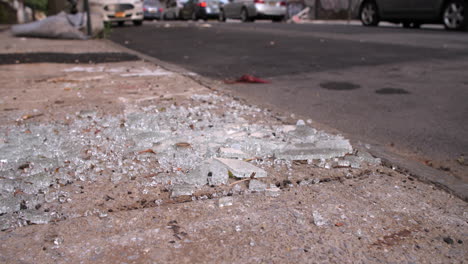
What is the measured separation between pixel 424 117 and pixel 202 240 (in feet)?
9.31

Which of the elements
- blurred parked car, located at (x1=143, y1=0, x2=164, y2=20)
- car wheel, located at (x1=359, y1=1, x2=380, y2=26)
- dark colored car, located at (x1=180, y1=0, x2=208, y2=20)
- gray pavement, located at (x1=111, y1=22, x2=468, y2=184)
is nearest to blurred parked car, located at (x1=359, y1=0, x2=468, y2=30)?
car wheel, located at (x1=359, y1=1, x2=380, y2=26)

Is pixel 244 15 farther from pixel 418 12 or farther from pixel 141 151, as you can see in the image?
pixel 141 151

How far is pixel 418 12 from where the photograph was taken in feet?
42.2

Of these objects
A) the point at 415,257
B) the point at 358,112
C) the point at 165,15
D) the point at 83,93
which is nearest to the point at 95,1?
the point at 83,93

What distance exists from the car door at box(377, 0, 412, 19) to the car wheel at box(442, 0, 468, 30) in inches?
49.3

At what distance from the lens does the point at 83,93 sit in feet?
15.9

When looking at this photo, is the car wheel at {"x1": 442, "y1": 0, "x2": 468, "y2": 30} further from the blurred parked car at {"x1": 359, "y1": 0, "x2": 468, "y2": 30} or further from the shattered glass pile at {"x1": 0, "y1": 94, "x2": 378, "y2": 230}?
the shattered glass pile at {"x1": 0, "y1": 94, "x2": 378, "y2": 230}

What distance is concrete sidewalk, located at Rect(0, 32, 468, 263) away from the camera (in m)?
1.79

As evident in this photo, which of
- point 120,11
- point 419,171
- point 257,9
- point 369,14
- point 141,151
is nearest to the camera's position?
point 419,171

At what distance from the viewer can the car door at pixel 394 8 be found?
13245 mm

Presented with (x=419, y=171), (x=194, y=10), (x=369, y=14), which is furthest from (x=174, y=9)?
(x=419, y=171)

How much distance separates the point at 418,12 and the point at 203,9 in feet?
49.7

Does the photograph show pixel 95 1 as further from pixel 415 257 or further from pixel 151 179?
pixel 415 257

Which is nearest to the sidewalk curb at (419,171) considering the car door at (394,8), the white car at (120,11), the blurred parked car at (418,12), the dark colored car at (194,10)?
the blurred parked car at (418,12)
